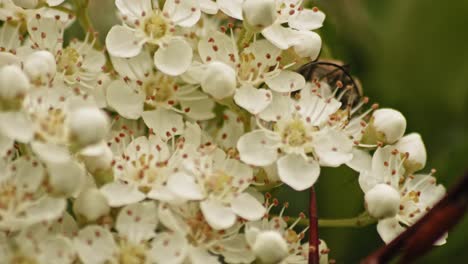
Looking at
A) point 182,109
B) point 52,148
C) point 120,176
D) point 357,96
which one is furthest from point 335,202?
point 52,148

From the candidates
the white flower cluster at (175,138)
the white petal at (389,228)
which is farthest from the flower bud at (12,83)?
the white petal at (389,228)

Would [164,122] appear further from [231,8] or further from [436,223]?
[436,223]

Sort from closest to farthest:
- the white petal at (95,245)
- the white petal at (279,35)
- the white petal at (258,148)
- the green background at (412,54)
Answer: the white petal at (95,245) → the white petal at (258,148) → the white petal at (279,35) → the green background at (412,54)

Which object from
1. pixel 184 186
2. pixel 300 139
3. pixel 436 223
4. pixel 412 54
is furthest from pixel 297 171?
pixel 412 54

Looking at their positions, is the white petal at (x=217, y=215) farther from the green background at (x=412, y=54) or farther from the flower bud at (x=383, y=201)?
the green background at (x=412, y=54)

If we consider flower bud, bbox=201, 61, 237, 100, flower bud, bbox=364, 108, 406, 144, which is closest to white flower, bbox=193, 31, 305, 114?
flower bud, bbox=201, 61, 237, 100

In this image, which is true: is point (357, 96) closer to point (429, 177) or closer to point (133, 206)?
point (429, 177)
